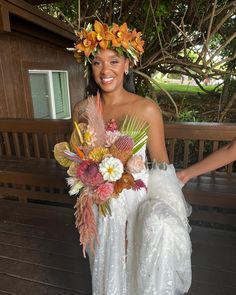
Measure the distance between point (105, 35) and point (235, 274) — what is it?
5.96 feet

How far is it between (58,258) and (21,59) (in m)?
A: 2.80

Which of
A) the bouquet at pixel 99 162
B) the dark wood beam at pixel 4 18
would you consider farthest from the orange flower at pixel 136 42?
the dark wood beam at pixel 4 18

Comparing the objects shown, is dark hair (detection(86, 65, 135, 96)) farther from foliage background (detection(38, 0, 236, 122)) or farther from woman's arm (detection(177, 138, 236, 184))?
foliage background (detection(38, 0, 236, 122))

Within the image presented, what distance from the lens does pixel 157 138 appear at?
1.48m

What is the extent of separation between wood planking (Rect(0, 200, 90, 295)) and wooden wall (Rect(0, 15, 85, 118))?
1430 millimetres

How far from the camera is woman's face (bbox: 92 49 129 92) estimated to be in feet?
4.47

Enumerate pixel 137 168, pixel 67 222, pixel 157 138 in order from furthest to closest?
1. pixel 67 222
2. pixel 157 138
3. pixel 137 168

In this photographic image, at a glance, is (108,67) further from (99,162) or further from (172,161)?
(172,161)

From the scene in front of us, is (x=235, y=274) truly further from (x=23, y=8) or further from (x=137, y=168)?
(x=23, y=8)

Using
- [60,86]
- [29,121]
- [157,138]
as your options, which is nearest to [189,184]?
[157,138]

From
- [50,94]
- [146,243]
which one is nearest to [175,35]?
[50,94]

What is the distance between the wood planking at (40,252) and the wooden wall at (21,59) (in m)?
1.43

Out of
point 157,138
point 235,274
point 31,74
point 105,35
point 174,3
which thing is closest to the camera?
point 105,35

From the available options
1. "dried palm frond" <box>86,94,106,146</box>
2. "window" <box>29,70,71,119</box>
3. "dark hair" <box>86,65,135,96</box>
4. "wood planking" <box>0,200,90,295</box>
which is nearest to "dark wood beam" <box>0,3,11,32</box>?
"window" <box>29,70,71,119</box>
